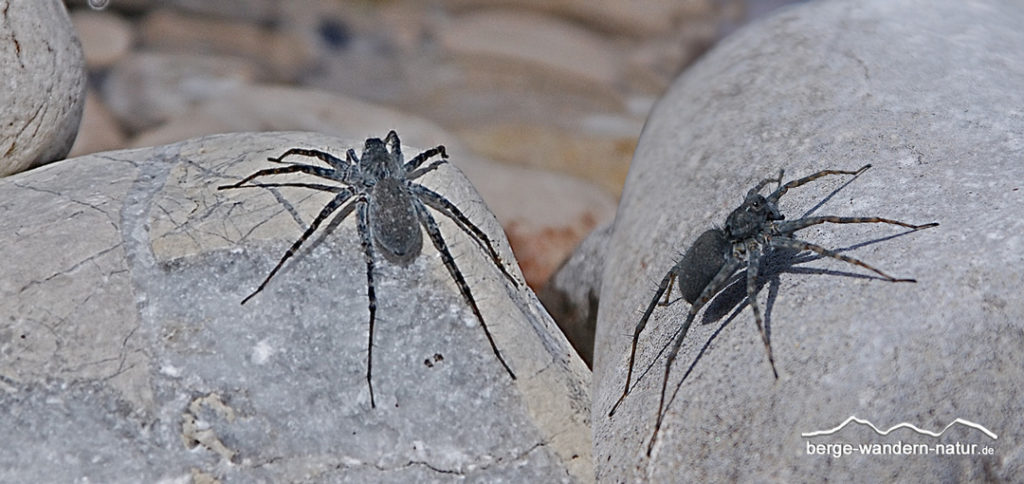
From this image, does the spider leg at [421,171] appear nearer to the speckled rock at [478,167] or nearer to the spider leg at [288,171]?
the spider leg at [288,171]

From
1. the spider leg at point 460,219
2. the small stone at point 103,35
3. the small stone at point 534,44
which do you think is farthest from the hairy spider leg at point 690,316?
the small stone at point 103,35

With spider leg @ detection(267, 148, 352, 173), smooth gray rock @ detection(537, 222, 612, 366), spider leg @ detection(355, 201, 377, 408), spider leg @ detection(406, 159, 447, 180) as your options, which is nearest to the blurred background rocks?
smooth gray rock @ detection(537, 222, 612, 366)

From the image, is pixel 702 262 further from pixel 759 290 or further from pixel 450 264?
pixel 450 264

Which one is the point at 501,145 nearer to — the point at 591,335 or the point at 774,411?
the point at 591,335

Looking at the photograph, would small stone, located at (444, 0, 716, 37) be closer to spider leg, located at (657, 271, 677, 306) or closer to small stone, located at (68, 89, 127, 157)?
small stone, located at (68, 89, 127, 157)

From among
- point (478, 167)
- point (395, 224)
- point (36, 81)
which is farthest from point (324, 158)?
point (478, 167)

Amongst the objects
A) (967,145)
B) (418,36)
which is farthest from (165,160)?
(418,36)
